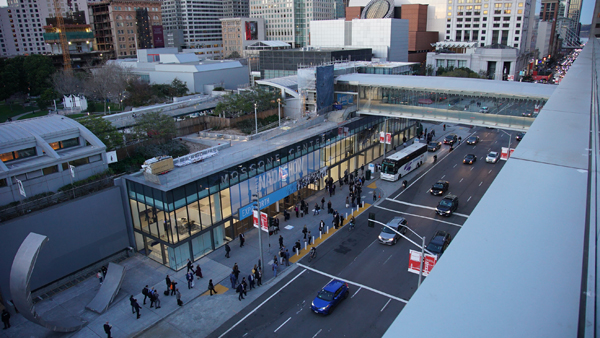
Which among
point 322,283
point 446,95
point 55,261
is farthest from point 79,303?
point 446,95

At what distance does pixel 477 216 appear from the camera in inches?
254

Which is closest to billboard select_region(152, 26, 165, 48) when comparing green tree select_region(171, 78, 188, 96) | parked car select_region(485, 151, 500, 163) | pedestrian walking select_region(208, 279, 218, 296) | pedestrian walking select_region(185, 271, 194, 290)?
green tree select_region(171, 78, 188, 96)

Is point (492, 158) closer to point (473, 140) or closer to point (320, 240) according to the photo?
point (473, 140)

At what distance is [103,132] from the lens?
31.5 meters

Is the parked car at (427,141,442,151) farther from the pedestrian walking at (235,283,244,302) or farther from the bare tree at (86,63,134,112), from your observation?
the bare tree at (86,63,134,112)

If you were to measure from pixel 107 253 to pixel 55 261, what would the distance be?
10.6 feet

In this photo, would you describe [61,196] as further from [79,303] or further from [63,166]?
[79,303]

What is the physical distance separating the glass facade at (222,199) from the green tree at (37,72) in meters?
59.5

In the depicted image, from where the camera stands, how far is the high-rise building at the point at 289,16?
171 meters

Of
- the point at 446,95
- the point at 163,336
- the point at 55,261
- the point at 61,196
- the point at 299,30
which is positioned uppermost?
the point at 299,30

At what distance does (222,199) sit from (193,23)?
16842 cm

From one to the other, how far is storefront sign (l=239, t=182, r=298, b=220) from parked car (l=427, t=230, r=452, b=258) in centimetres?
1227

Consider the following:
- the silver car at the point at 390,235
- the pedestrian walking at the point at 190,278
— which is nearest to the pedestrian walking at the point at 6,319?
the pedestrian walking at the point at 190,278

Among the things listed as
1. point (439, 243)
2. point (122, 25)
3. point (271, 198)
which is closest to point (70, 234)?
point (271, 198)
